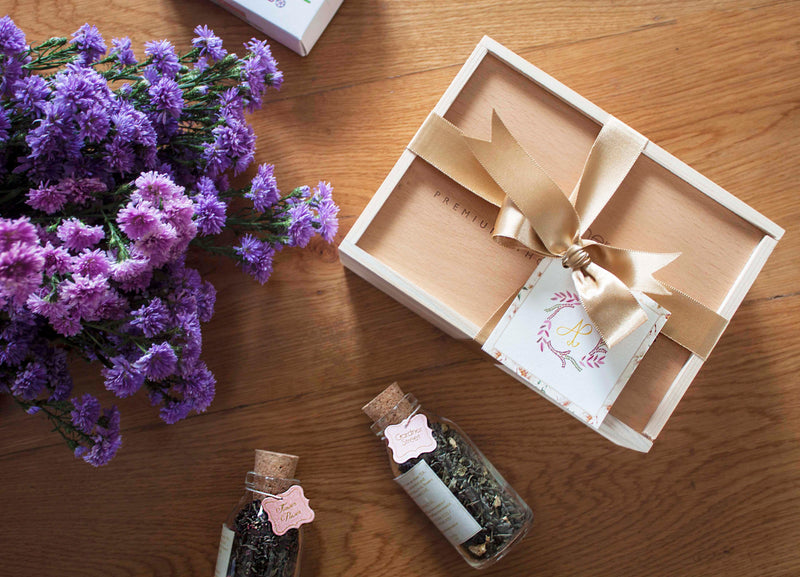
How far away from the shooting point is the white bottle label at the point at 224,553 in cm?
74

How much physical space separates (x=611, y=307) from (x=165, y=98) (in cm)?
52

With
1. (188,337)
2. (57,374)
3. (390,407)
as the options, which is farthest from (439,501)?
(57,374)

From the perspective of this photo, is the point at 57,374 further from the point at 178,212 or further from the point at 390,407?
the point at 390,407

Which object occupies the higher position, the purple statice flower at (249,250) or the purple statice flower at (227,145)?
the purple statice flower at (227,145)

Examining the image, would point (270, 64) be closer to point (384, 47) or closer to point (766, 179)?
point (384, 47)

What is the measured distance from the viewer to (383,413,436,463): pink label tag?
74cm

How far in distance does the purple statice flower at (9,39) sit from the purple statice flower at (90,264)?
21 cm

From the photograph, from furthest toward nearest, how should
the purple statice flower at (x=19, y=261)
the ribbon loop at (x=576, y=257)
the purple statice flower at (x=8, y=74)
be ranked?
the ribbon loop at (x=576, y=257) → the purple statice flower at (x=8, y=74) → the purple statice flower at (x=19, y=261)

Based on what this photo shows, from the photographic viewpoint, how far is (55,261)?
0.49 meters

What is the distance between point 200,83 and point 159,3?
28cm

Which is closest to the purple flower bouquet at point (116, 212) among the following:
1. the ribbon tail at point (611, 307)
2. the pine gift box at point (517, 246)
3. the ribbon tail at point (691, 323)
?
the pine gift box at point (517, 246)

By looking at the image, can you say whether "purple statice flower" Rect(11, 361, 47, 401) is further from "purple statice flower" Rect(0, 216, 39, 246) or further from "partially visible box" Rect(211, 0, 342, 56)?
"partially visible box" Rect(211, 0, 342, 56)

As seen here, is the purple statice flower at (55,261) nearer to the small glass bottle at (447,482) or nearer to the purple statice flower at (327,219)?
the purple statice flower at (327,219)

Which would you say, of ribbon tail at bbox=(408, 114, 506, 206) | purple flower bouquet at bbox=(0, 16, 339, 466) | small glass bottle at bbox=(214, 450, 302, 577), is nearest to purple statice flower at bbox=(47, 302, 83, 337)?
purple flower bouquet at bbox=(0, 16, 339, 466)
